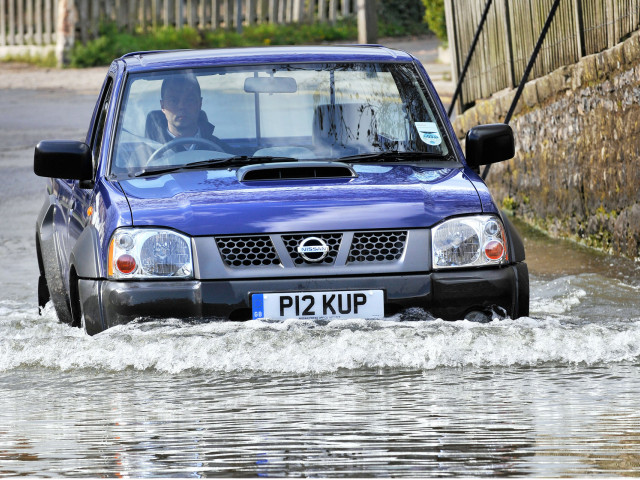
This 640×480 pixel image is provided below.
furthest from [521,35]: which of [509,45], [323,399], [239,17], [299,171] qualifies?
[239,17]

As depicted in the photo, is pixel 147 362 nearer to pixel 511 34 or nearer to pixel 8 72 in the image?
pixel 511 34

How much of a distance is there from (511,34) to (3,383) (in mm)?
8838

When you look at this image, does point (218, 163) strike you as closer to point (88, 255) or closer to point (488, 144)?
point (88, 255)

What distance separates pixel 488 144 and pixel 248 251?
156 cm

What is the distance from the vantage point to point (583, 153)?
1109 centimetres

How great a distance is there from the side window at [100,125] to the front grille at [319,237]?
150 centimetres

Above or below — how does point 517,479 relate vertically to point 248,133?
below

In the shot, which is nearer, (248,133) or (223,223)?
(223,223)

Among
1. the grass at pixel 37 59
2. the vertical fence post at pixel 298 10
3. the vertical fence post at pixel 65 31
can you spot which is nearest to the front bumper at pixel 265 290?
the vertical fence post at pixel 65 31

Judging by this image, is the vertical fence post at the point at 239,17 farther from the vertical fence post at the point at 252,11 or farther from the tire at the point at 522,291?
the tire at the point at 522,291

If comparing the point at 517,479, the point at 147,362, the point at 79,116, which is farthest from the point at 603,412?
the point at 79,116

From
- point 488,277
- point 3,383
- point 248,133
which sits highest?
point 248,133

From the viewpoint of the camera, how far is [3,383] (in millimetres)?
6109

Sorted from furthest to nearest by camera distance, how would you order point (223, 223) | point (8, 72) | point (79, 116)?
1. point (8, 72)
2. point (79, 116)
3. point (223, 223)
